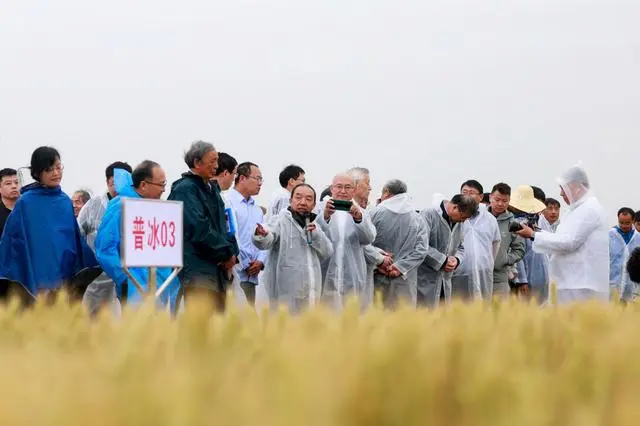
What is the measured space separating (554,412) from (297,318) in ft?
2.58

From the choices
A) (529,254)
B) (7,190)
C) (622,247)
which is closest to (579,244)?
(7,190)

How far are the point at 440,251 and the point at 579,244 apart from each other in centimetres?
270

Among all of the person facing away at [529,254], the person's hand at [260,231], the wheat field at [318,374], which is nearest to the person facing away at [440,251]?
the person facing away at [529,254]

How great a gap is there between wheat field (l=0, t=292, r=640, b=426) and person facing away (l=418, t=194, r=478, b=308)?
829 cm

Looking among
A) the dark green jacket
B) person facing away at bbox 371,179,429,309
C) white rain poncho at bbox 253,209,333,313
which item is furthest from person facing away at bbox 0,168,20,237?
person facing away at bbox 371,179,429,309

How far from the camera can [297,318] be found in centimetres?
193

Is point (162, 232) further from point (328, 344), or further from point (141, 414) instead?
point (141, 414)

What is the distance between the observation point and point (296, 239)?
8219mm

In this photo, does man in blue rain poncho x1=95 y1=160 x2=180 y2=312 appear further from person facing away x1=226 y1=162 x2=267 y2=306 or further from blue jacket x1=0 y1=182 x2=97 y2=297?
person facing away x1=226 y1=162 x2=267 y2=306

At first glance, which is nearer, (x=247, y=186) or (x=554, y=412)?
(x=554, y=412)

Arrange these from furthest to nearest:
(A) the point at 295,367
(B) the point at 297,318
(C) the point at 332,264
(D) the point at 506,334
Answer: (C) the point at 332,264, (B) the point at 297,318, (D) the point at 506,334, (A) the point at 295,367

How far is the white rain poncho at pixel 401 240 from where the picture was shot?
31.6ft

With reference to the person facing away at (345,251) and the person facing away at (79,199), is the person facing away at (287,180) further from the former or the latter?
the person facing away at (79,199)

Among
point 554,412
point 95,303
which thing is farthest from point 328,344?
point 95,303
